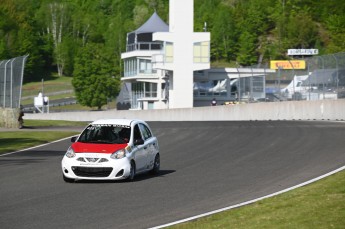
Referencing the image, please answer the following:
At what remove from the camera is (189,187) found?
20359 mm

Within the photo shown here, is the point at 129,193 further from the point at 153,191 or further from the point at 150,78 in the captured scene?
the point at 150,78

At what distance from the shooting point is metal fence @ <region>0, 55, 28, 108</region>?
4731 cm

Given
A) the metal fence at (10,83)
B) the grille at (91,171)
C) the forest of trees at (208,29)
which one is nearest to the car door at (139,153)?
the grille at (91,171)

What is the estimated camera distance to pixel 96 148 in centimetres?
2189

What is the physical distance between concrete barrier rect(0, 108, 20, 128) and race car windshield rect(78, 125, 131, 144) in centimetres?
2428

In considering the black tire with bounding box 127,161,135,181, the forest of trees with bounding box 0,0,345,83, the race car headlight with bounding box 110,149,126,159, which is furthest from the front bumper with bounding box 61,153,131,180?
the forest of trees with bounding box 0,0,345,83

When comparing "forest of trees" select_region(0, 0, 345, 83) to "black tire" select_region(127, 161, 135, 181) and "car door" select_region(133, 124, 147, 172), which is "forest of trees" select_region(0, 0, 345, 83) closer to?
"car door" select_region(133, 124, 147, 172)

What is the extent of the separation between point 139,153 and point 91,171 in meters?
1.52

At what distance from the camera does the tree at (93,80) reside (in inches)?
4771

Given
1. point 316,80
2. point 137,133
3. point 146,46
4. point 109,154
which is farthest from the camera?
point 146,46

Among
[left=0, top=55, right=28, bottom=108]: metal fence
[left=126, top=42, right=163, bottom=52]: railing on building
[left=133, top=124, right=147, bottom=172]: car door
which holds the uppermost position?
[left=126, top=42, right=163, bottom=52]: railing on building

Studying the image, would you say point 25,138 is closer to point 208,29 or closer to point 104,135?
point 104,135

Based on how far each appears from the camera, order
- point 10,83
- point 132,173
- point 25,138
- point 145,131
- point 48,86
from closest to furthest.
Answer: point 132,173 → point 145,131 → point 25,138 → point 10,83 → point 48,86

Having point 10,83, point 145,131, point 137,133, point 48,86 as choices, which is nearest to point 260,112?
point 10,83
